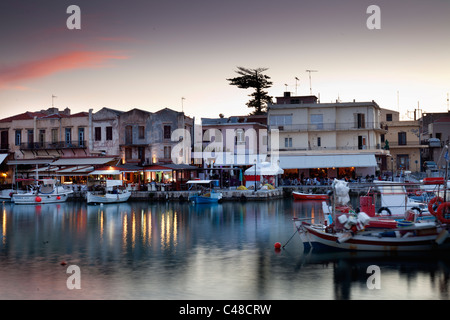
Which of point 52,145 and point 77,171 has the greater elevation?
point 52,145

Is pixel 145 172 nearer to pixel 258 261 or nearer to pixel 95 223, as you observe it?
pixel 95 223

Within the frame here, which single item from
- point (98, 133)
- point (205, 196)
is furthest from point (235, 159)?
point (98, 133)

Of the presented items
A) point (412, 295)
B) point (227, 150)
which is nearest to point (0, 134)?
point (227, 150)

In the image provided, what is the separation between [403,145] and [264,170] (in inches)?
990

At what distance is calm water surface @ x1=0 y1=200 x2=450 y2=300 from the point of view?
16047 mm

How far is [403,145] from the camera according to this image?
64.9m

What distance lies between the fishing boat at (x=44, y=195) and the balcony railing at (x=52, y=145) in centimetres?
801

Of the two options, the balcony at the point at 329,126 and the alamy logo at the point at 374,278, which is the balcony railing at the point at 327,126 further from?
the alamy logo at the point at 374,278

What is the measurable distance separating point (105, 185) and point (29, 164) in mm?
11746

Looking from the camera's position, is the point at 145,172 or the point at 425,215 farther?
the point at 145,172

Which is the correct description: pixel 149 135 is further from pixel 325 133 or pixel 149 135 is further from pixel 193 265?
pixel 193 265

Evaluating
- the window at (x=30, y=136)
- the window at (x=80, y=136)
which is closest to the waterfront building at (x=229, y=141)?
the window at (x=80, y=136)

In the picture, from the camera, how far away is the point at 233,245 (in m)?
24.3

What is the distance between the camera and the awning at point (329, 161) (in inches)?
2104
